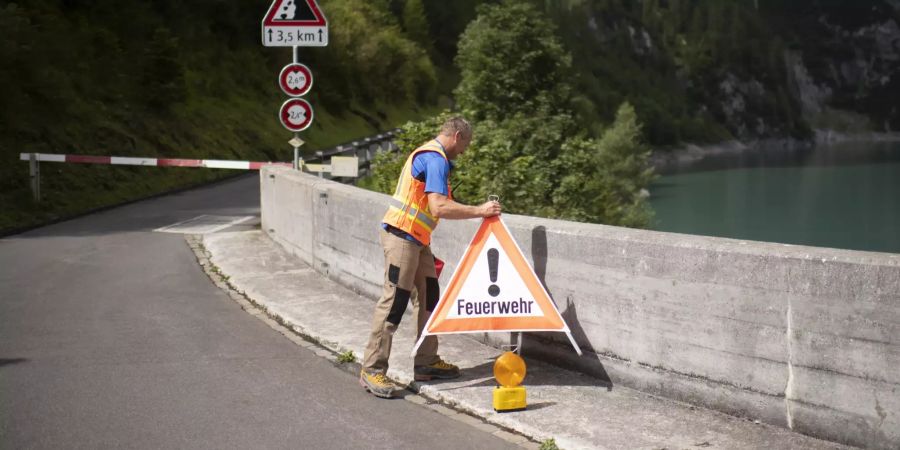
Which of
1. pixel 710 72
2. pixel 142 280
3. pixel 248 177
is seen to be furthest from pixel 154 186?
pixel 710 72

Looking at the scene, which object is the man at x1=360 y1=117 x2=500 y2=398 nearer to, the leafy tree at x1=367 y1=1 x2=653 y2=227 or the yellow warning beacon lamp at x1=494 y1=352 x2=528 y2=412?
the yellow warning beacon lamp at x1=494 y1=352 x2=528 y2=412

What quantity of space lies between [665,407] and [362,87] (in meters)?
53.0

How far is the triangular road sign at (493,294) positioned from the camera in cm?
692

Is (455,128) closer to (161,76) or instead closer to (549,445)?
(549,445)

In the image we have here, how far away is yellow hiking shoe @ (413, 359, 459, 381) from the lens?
23.6ft

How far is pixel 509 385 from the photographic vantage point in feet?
21.5

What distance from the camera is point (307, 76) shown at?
14.6 metres

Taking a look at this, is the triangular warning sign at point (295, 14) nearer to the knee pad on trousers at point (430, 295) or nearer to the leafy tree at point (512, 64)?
the knee pad on trousers at point (430, 295)

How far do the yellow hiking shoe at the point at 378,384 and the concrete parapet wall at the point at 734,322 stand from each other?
131cm

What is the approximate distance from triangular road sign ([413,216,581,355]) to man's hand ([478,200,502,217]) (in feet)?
0.39

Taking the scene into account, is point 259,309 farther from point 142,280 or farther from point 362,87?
point 362,87

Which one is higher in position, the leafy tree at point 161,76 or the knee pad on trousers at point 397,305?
the leafy tree at point 161,76

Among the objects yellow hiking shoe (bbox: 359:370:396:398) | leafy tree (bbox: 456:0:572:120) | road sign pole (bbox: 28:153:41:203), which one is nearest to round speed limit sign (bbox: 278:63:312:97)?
road sign pole (bbox: 28:153:41:203)

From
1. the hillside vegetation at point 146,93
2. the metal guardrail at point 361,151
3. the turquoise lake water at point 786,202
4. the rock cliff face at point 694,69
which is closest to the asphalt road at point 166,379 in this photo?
the hillside vegetation at point 146,93
